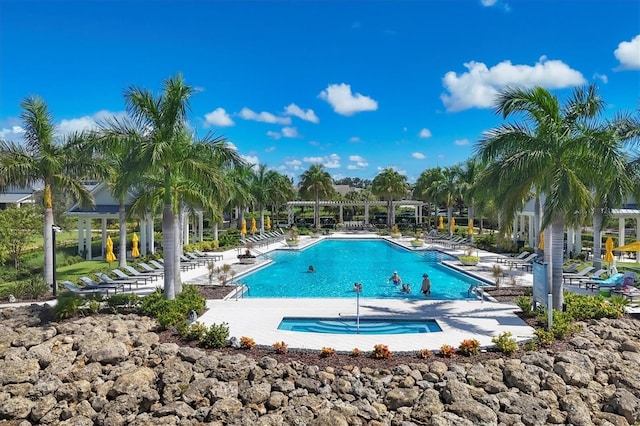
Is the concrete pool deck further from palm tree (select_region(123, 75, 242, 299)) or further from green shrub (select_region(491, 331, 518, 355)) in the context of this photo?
palm tree (select_region(123, 75, 242, 299))

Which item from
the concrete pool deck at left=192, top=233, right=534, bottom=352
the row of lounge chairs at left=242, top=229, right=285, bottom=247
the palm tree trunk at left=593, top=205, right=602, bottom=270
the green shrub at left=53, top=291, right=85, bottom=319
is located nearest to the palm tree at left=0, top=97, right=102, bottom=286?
the green shrub at left=53, top=291, right=85, bottom=319

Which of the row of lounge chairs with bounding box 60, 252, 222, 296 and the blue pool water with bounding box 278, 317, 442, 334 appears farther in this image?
the row of lounge chairs with bounding box 60, 252, 222, 296

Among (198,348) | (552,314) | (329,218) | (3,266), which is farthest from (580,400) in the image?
(329,218)

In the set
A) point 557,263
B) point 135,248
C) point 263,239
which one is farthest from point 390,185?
point 557,263

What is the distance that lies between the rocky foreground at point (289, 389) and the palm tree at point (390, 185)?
39.5 m

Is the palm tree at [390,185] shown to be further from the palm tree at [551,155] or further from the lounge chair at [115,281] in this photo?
the palm tree at [551,155]

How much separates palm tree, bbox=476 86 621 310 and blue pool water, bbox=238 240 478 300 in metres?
5.43

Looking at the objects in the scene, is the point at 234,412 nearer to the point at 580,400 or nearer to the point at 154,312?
the point at 154,312

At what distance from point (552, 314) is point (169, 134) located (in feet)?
38.4

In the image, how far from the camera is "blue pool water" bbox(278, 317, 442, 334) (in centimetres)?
1231

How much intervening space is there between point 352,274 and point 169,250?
12.0 meters

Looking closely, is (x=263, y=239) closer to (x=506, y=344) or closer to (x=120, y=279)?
(x=120, y=279)

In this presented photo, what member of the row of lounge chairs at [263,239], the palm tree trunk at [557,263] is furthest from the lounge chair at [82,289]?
the row of lounge chairs at [263,239]

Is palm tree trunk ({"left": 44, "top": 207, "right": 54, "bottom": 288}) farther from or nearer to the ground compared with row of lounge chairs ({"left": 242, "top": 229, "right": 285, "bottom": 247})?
farther from the ground
